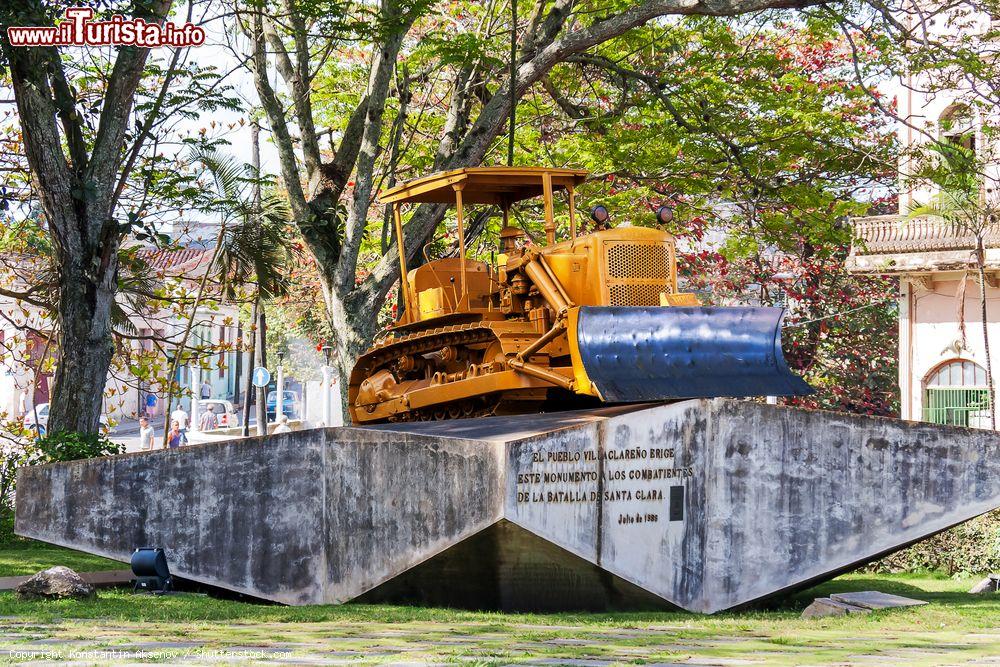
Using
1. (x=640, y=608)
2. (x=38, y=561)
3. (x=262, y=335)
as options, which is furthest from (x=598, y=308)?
(x=262, y=335)

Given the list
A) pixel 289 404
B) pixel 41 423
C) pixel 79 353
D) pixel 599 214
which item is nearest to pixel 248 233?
pixel 79 353

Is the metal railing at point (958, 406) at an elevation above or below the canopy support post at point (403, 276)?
below

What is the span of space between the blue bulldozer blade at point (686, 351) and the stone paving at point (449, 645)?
11.4 ft

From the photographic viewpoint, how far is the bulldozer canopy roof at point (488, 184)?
14336 millimetres

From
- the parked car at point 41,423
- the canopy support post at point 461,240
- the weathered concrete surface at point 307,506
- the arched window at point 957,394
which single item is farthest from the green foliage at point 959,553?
the arched window at point 957,394

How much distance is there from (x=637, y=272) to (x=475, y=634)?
588cm

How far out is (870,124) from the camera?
2802cm

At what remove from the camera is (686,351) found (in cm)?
1198

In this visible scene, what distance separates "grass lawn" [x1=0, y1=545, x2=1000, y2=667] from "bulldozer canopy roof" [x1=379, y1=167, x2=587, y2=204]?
5.50 meters

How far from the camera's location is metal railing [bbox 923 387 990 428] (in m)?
28.4

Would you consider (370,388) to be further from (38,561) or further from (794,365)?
(794,365)

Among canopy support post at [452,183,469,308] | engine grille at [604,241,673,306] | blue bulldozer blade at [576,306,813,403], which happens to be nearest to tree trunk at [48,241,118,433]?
canopy support post at [452,183,469,308]

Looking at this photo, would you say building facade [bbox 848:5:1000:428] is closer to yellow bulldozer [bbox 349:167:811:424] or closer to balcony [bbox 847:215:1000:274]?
balcony [bbox 847:215:1000:274]

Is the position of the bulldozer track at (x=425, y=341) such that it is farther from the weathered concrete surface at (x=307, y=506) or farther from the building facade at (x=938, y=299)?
the building facade at (x=938, y=299)
